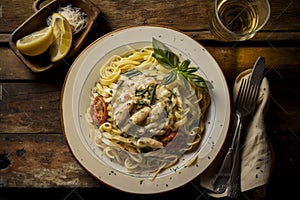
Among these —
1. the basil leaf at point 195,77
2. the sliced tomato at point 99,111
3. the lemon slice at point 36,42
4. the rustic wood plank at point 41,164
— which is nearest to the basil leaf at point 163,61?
the basil leaf at point 195,77

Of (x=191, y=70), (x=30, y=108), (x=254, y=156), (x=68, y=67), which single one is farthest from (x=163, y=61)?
(x=30, y=108)

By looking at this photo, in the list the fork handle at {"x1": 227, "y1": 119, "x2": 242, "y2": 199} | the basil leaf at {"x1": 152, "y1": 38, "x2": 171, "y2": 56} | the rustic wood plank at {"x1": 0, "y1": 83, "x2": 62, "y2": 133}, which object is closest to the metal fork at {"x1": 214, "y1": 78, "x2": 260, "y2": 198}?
the fork handle at {"x1": 227, "y1": 119, "x2": 242, "y2": 199}

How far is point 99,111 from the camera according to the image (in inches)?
95.3

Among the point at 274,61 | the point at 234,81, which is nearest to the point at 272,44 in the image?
the point at 274,61

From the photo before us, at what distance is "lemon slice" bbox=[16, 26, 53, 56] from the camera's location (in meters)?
2.46

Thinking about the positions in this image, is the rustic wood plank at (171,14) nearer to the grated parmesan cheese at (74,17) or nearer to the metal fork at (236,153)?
the grated parmesan cheese at (74,17)

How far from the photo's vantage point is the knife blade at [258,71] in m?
2.44

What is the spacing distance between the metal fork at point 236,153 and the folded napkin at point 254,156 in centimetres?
4

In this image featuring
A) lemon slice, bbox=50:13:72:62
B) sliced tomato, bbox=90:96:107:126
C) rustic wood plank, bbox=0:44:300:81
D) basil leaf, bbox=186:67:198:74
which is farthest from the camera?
rustic wood plank, bbox=0:44:300:81

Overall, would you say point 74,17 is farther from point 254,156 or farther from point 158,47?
point 254,156

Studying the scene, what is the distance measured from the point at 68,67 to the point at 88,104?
357mm

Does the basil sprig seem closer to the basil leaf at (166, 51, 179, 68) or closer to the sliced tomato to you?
the basil leaf at (166, 51, 179, 68)

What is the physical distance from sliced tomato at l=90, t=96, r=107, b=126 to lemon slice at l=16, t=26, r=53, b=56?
0.49 meters

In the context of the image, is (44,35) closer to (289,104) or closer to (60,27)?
(60,27)
